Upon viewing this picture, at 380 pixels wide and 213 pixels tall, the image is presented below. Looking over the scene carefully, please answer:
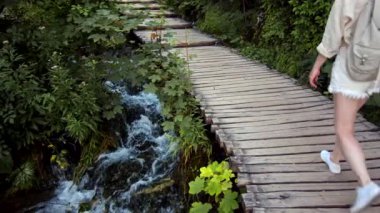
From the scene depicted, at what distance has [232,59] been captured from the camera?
733cm

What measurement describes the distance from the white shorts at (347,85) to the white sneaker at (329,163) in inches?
35.4

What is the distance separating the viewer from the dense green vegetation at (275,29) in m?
5.95

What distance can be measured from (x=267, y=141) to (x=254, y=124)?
44cm

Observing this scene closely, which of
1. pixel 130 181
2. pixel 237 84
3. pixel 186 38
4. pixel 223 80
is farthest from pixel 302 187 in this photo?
pixel 186 38

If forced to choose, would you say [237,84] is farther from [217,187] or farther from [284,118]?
[217,187]

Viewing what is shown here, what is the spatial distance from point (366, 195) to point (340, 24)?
1158mm

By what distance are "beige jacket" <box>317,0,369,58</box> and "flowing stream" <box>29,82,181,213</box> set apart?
2.66m

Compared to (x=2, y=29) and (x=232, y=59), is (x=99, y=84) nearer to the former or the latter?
(x=2, y=29)

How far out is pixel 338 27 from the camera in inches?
113

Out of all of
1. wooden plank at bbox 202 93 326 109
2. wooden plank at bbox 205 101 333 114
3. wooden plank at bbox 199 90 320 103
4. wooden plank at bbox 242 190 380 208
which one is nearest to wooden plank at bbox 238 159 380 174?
wooden plank at bbox 242 190 380 208

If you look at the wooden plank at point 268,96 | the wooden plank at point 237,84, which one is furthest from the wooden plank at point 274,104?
the wooden plank at point 237,84

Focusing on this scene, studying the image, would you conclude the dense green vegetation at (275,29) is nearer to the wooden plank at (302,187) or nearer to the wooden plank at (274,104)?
the wooden plank at (274,104)

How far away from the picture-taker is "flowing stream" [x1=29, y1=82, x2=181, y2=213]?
16.3 feet

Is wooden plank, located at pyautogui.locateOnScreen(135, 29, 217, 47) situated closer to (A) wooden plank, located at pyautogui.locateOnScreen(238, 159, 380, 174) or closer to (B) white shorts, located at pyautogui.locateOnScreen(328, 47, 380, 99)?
(A) wooden plank, located at pyautogui.locateOnScreen(238, 159, 380, 174)
